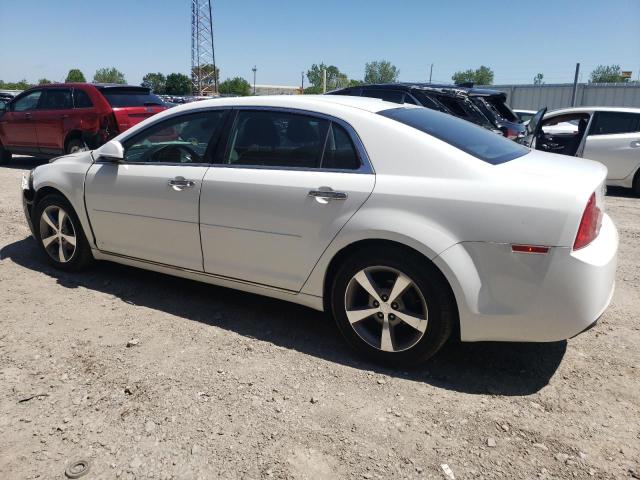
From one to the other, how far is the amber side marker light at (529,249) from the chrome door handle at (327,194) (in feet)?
3.19

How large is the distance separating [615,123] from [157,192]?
863 centimetres

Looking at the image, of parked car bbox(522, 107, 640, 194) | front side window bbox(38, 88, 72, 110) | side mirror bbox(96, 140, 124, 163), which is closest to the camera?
side mirror bbox(96, 140, 124, 163)

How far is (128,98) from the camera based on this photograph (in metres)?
9.98

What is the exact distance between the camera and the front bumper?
2588 mm

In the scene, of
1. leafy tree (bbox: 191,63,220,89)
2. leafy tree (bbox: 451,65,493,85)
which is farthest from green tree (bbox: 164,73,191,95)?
leafy tree (bbox: 451,65,493,85)

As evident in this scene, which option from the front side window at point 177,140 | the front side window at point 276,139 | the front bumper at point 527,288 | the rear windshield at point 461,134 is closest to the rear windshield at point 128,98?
the front side window at point 177,140

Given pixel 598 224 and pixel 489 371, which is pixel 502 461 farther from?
pixel 598 224

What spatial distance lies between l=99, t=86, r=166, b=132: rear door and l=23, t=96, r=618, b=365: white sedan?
19.5ft

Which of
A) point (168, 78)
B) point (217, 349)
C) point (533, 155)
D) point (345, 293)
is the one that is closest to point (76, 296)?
point (217, 349)

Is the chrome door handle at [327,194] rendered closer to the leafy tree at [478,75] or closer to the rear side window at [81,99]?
the rear side window at [81,99]

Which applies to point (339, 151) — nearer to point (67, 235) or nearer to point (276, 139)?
point (276, 139)

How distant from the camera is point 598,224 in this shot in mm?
2820

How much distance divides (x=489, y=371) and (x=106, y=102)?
8.86 m

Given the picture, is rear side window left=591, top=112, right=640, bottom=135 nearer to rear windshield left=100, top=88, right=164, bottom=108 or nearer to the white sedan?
the white sedan
